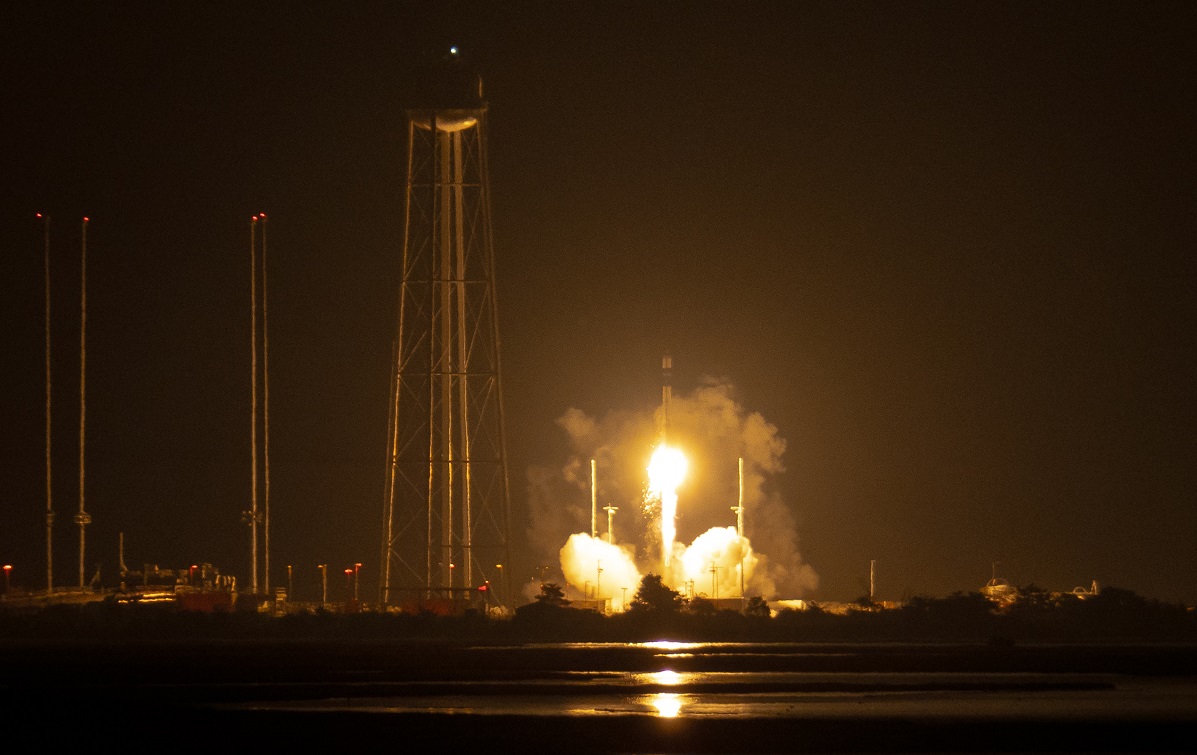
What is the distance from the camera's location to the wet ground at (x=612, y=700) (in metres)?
39.6

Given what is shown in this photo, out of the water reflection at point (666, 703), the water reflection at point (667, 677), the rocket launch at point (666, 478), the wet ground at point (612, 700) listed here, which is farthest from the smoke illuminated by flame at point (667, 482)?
the water reflection at point (666, 703)

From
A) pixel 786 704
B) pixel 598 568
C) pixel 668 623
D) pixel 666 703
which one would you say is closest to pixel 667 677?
pixel 666 703

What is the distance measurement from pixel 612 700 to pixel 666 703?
1.56 meters

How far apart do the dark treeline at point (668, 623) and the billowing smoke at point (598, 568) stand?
70.7 ft

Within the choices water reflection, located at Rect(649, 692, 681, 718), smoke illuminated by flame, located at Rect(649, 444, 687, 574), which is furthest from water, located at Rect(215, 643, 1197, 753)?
smoke illuminated by flame, located at Rect(649, 444, 687, 574)

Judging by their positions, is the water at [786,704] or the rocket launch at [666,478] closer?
the water at [786,704]

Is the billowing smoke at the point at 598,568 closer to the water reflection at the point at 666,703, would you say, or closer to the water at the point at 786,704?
the water at the point at 786,704

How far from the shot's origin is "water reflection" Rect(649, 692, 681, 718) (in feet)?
145

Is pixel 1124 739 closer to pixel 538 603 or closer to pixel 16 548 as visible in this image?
pixel 538 603

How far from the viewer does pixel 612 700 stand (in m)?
47.9

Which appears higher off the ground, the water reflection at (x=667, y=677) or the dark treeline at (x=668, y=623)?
the water reflection at (x=667, y=677)

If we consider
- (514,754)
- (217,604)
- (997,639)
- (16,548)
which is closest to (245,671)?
(514,754)

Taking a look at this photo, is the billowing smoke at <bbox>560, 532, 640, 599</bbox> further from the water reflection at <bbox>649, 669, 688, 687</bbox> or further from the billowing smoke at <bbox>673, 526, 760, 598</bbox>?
the water reflection at <bbox>649, 669, 688, 687</bbox>

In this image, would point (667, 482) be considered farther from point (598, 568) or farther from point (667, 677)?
point (667, 677)
